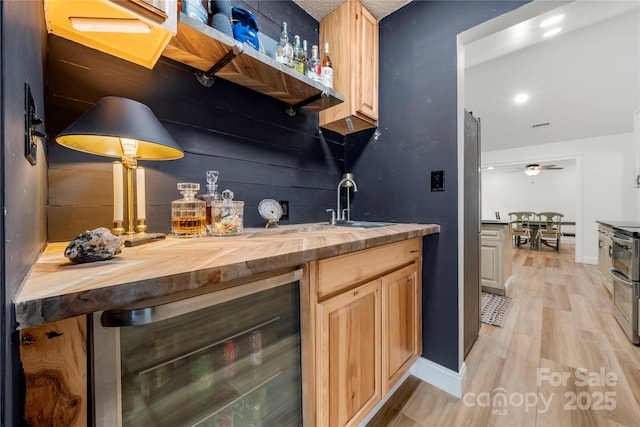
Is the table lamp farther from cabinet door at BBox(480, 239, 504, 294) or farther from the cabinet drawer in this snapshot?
cabinet door at BBox(480, 239, 504, 294)

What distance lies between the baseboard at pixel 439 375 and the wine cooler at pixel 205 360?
1018 mm

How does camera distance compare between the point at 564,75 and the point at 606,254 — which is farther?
the point at 564,75

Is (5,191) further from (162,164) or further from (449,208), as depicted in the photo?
(449,208)

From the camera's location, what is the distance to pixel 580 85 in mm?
3816

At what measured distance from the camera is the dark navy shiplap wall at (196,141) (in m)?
0.90

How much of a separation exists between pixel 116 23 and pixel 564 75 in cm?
526

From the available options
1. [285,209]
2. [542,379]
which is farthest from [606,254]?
[285,209]

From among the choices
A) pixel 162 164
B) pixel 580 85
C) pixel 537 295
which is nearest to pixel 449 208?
pixel 162 164

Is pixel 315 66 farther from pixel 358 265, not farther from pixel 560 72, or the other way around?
pixel 560 72

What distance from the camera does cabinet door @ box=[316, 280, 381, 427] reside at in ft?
3.00

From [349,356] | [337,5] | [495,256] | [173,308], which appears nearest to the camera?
[173,308]

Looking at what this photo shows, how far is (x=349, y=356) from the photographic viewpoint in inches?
40.1

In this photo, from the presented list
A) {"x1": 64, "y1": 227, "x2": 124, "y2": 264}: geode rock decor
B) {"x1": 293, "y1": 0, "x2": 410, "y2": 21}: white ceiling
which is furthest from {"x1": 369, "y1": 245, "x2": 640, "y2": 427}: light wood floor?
{"x1": 293, "y1": 0, "x2": 410, "y2": 21}: white ceiling

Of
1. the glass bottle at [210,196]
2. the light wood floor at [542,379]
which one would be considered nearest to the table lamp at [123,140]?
the glass bottle at [210,196]
